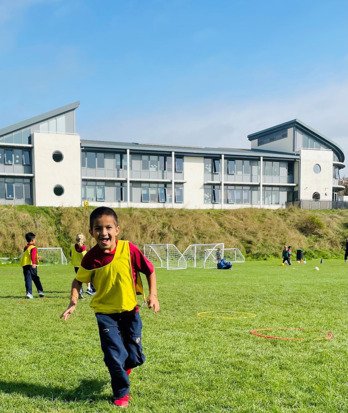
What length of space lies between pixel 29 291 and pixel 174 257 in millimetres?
20425

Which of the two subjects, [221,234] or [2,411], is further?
[221,234]


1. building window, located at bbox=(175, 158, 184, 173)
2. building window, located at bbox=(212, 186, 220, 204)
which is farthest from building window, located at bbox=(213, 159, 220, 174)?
building window, located at bbox=(175, 158, 184, 173)

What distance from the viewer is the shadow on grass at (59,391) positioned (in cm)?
476

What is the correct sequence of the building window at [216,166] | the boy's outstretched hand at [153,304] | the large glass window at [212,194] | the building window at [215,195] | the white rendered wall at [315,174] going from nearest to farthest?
the boy's outstretched hand at [153,304]
the large glass window at [212,194]
the building window at [215,195]
the building window at [216,166]
the white rendered wall at [315,174]

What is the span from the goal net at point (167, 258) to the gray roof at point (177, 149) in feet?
53.6

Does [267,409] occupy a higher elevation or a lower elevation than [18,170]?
lower

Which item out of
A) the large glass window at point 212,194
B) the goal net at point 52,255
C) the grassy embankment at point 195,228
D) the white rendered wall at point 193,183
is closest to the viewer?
the goal net at point 52,255

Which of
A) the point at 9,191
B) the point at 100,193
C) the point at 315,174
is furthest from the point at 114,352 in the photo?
the point at 315,174

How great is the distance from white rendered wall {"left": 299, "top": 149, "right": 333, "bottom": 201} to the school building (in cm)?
12

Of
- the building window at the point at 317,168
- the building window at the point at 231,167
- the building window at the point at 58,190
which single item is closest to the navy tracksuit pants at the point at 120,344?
the building window at the point at 58,190

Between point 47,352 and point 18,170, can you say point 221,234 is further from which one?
point 47,352

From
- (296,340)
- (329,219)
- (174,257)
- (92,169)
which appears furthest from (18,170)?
(296,340)

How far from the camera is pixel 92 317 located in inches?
376

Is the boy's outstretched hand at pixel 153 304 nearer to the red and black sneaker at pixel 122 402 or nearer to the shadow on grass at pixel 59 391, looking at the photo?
the red and black sneaker at pixel 122 402
